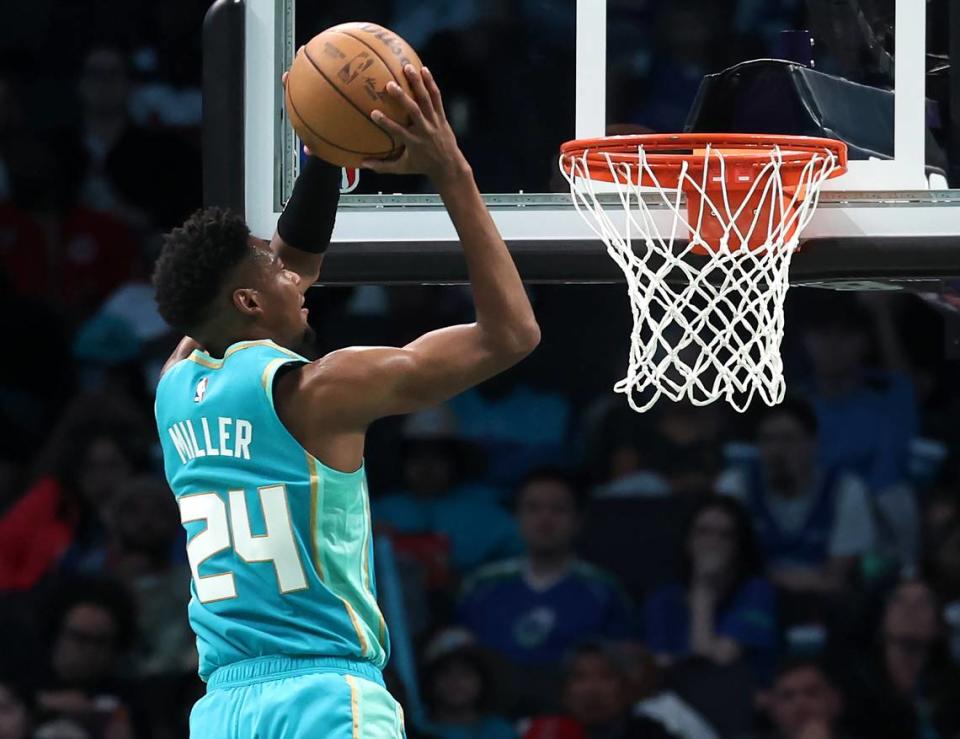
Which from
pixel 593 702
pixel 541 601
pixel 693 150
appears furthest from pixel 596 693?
pixel 693 150

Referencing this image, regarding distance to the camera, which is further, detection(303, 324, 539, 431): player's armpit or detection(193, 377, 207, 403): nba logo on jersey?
detection(193, 377, 207, 403): nba logo on jersey

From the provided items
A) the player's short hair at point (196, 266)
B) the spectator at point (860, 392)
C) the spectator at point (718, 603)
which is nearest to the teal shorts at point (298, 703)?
the player's short hair at point (196, 266)

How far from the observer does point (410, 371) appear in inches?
106

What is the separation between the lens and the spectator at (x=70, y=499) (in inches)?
259

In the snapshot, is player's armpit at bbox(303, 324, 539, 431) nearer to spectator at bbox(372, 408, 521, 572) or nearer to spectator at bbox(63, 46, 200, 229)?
spectator at bbox(372, 408, 521, 572)

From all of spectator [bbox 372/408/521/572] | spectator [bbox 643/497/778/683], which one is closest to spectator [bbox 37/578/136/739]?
spectator [bbox 372/408/521/572]

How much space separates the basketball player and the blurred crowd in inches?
105

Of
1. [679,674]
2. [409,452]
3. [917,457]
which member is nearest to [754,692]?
[679,674]

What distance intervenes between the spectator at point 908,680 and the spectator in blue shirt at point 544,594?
91cm

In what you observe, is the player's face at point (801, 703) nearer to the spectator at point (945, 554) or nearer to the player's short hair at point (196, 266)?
the spectator at point (945, 554)

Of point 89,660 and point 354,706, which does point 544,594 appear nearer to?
point 89,660

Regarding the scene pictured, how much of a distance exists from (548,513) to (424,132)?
376cm

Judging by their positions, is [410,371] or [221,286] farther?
[221,286]

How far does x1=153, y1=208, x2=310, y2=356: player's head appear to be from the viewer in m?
2.87
